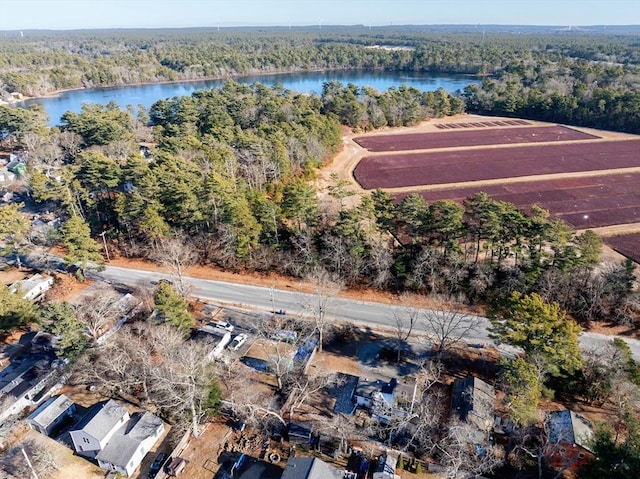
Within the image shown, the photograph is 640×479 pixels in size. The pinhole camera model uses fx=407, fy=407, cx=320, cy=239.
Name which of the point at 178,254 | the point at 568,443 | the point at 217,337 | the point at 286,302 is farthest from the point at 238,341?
the point at 568,443

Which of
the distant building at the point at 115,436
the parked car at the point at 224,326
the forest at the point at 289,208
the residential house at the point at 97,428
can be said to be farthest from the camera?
the forest at the point at 289,208

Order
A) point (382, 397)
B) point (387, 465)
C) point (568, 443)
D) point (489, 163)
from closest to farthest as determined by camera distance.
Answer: point (387, 465) → point (568, 443) → point (382, 397) → point (489, 163)

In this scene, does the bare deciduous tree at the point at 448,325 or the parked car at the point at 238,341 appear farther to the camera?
the parked car at the point at 238,341

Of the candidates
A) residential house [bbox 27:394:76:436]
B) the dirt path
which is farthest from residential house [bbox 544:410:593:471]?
the dirt path

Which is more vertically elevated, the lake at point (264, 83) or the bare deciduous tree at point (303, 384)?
the lake at point (264, 83)

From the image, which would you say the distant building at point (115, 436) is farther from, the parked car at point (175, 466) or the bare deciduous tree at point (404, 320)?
the bare deciduous tree at point (404, 320)

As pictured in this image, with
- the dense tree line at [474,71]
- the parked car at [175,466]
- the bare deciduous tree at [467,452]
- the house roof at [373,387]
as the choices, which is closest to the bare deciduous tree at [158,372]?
the parked car at [175,466]

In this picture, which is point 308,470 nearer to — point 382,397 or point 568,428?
point 382,397

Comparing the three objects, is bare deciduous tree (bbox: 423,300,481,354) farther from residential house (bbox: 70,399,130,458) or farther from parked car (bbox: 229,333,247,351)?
residential house (bbox: 70,399,130,458)
